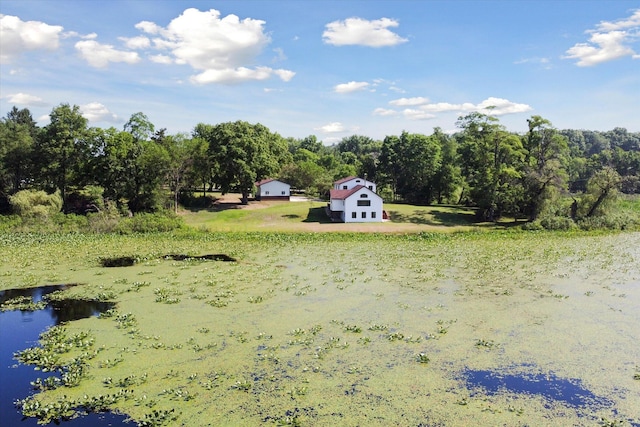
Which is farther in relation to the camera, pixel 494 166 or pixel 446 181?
pixel 446 181

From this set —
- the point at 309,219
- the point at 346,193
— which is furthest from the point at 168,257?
the point at 346,193

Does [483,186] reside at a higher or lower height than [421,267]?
higher

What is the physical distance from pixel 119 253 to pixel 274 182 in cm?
3729

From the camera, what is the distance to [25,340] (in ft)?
55.0

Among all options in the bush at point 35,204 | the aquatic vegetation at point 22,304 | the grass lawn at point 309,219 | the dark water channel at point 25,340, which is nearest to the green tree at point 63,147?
the bush at point 35,204

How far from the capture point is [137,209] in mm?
56500

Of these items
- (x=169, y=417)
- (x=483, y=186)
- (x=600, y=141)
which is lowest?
(x=169, y=417)

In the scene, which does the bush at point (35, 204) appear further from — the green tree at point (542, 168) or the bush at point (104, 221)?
the green tree at point (542, 168)

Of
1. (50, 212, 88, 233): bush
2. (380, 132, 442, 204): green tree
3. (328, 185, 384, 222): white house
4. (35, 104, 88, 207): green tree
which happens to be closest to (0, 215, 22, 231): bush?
(50, 212, 88, 233): bush

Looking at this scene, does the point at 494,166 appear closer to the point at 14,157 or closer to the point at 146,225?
the point at 146,225

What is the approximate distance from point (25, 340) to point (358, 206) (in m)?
39.8

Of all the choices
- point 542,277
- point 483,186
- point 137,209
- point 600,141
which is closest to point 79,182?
point 137,209

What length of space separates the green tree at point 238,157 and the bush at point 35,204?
21.8 metres

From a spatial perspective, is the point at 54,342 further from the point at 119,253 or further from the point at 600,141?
the point at 600,141
